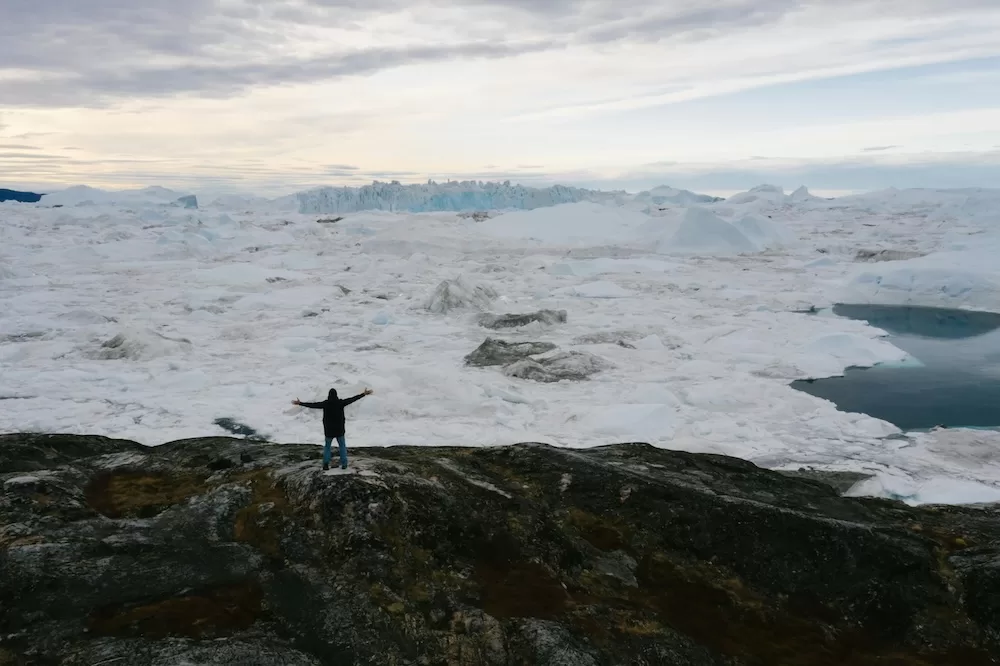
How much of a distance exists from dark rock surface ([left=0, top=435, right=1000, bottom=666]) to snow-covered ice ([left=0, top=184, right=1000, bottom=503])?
25.2ft

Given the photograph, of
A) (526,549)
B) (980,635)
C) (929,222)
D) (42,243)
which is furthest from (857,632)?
(929,222)

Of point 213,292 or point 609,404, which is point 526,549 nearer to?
point 609,404

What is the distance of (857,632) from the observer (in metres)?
9.22

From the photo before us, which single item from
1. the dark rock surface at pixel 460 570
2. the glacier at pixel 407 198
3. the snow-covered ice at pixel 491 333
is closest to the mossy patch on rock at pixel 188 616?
the dark rock surface at pixel 460 570

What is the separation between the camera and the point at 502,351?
28469mm

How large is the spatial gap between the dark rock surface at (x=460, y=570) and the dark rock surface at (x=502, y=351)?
1534cm

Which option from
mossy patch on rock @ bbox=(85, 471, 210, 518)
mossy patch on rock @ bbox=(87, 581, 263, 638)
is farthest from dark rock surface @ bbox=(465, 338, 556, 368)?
mossy patch on rock @ bbox=(87, 581, 263, 638)

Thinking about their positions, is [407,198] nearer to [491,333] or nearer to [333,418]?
[491,333]

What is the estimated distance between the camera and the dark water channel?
23.6m

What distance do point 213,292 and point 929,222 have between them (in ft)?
287

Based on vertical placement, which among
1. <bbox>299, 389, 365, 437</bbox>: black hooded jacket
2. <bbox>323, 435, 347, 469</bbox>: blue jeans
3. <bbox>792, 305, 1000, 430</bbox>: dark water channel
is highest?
<bbox>299, 389, 365, 437</bbox>: black hooded jacket

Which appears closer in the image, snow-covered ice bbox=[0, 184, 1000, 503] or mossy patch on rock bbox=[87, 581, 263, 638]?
mossy patch on rock bbox=[87, 581, 263, 638]

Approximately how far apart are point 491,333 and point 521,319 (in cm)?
233

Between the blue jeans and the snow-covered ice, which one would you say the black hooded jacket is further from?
the snow-covered ice
